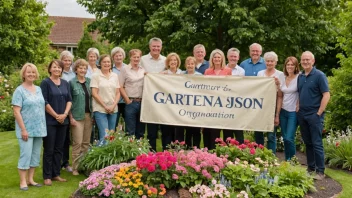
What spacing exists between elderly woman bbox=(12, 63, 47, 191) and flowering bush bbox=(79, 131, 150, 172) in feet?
3.11

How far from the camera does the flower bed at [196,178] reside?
545cm

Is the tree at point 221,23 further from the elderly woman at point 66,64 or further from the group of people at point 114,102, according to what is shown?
the elderly woman at point 66,64

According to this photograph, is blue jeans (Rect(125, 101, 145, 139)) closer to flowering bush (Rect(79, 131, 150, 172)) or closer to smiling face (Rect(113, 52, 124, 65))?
flowering bush (Rect(79, 131, 150, 172))

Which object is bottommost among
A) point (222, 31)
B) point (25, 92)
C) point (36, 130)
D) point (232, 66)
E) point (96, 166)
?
point (96, 166)

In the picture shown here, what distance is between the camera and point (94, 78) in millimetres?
6984

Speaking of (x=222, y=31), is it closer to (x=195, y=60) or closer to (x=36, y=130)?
(x=195, y=60)

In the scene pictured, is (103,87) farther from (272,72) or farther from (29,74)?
(272,72)

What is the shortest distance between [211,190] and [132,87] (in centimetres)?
280

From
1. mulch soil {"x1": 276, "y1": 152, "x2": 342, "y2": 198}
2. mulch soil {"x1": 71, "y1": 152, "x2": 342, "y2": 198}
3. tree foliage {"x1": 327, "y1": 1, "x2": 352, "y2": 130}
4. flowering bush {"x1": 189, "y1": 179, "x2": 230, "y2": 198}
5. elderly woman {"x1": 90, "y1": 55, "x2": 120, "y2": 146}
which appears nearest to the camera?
flowering bush {"x1": 189, "y1": 179, "x2": 230, "y2": 198}

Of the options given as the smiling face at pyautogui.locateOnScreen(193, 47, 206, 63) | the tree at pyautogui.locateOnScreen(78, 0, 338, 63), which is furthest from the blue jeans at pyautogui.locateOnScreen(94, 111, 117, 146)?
the tree at pyautogui.locateOnScreen(78, 0, 338, 63)

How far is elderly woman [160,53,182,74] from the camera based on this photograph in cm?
750

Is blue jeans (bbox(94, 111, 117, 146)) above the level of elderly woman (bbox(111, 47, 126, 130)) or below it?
below

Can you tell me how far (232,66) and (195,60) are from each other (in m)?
0.72

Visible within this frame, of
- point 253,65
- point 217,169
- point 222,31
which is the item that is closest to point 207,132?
point 253,65
